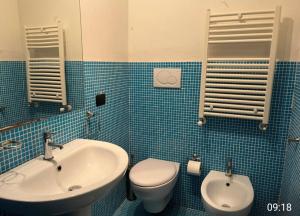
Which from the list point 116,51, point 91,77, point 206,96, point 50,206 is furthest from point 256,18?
point 50,206

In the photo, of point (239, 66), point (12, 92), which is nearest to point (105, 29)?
point (12, 92)

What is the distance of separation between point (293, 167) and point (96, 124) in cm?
146

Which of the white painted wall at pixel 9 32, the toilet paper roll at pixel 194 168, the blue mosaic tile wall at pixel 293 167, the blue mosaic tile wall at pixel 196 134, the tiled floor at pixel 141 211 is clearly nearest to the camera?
the white painted wall at pixel 9 32

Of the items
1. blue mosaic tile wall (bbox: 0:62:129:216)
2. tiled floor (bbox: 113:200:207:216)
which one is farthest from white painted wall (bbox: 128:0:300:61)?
tiled floor (bbox: 113:200:207:216)

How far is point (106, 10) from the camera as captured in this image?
1808 mm

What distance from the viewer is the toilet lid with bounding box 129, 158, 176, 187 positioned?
177 cm

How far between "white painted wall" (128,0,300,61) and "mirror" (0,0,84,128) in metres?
0.78

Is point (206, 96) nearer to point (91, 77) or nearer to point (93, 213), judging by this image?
point (91, 77)

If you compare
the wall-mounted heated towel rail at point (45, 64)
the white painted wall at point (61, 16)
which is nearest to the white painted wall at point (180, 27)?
the white painted wall at point (61, 16)

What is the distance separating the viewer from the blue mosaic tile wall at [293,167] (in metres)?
1.48

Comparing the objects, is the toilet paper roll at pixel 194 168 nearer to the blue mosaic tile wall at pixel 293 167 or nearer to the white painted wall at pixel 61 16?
the blue mosaic tile wall at pixel 293 167

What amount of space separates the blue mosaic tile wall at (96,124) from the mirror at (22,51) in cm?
7

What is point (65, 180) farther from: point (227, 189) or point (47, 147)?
point (227, 189)
